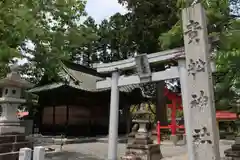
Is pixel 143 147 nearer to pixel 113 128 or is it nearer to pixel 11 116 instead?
pixel 113 128

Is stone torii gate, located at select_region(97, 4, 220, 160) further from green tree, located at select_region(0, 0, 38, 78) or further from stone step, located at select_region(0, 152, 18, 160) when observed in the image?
stone step, located at select_region(0, 152, 18, 160)

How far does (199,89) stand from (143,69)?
90.1 inches

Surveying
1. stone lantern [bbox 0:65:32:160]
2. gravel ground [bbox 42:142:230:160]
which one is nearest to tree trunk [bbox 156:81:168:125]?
gravel ground [bbox 42:142:230:160]

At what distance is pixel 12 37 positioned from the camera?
928 cm

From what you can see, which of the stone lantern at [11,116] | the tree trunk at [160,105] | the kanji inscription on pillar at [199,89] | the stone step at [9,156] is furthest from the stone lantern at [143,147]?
the tree trunk at [160,105]

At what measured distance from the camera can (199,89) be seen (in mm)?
5172

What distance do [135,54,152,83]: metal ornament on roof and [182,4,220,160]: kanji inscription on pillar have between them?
1764 mm

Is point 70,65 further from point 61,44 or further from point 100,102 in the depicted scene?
point 61,44

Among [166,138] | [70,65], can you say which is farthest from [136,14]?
[166,138]

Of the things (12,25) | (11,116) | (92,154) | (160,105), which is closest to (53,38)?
(12,25)

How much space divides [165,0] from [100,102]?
974 centimetres

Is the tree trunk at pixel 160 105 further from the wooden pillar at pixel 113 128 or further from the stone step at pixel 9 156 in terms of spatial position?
the stone step at pixel 9 156

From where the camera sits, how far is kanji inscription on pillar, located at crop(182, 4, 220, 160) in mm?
4887

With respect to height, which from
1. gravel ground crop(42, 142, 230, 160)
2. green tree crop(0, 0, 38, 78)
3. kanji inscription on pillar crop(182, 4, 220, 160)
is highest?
green tree crop(0, 0, 38, 78)
